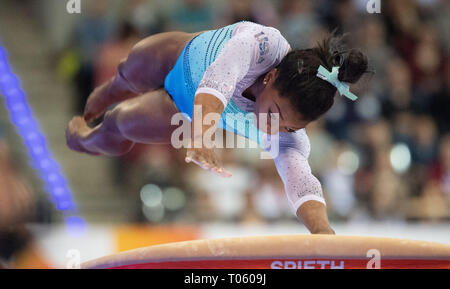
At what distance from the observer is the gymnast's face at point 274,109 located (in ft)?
5.89

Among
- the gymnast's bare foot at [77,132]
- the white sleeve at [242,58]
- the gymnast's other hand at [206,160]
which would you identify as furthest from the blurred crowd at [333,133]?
the gymnast's other hand at [206,160]

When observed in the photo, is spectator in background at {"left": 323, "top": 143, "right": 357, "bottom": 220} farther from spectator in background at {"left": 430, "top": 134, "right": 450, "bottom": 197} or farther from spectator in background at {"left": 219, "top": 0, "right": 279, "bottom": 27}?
spectator in background at {"left": 219, "top": 0, "right": 279, "bottom": 27}

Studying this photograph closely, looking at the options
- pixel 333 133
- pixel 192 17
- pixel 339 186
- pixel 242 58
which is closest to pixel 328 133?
pixel 333 133

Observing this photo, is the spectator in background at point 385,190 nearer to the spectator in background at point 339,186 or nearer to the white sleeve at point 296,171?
the spectator in background at point 339,186

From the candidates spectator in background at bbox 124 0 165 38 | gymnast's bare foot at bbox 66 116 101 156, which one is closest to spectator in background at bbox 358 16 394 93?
spectator in background at bbox 124 0 165 38

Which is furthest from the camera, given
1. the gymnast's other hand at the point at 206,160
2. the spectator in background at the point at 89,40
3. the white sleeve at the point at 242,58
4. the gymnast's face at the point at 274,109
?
the spectator in background at the point at 89,40

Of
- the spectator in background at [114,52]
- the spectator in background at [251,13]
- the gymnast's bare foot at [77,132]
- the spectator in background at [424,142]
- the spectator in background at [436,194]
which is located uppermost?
the spectator in background at [251,13]

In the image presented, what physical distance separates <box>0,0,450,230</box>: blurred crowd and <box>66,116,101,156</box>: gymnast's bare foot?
117 centimetres

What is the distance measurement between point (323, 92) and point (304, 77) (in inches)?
2.9

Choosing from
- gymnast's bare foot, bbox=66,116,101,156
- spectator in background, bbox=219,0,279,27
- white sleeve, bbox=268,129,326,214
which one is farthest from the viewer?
spectator in background, bbox=219,0,279,27

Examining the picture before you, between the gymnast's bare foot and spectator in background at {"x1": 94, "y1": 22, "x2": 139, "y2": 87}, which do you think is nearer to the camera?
the gymnast's bare foot

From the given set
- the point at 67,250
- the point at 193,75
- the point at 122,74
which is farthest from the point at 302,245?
the point at 67,250

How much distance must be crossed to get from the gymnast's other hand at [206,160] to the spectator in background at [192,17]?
2.52m

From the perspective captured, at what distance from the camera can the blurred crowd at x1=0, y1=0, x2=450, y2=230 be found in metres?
3.73
